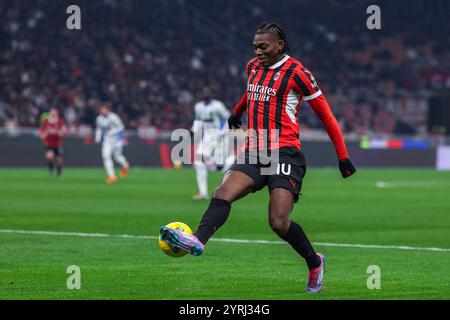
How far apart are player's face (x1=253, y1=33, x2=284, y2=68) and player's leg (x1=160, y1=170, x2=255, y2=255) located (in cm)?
105

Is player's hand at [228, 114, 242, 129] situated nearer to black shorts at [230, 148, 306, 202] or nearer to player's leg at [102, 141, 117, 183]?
black shorts at [230, 148, 306, 202]

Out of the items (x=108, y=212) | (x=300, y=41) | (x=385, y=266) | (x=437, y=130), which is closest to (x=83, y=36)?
(x=300, y=41)

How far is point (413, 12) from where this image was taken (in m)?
55.5

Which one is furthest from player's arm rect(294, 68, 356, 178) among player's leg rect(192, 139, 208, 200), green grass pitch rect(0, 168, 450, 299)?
player's leg rect(192, 139, 208, 200)

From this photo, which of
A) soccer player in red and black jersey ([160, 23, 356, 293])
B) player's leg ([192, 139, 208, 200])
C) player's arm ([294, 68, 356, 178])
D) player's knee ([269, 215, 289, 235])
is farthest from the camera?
player's leg ([192, 139, 208, 200])

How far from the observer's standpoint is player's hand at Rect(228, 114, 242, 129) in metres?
10.4

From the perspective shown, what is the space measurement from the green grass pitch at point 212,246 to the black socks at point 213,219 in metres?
0.51

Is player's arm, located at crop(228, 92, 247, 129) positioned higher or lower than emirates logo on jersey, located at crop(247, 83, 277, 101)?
lower

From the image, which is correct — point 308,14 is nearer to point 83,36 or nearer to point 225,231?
point 83,36

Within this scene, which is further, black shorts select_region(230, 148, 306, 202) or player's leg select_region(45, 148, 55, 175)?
player's leg select_region(45, 148, 55, 175)

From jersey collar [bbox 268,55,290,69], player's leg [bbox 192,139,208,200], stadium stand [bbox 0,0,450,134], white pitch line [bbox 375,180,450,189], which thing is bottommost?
white pitch line [bbox 375,180,450,189]

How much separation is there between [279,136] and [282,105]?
0.28 meters

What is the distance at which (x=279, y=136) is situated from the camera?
31.3 feet
